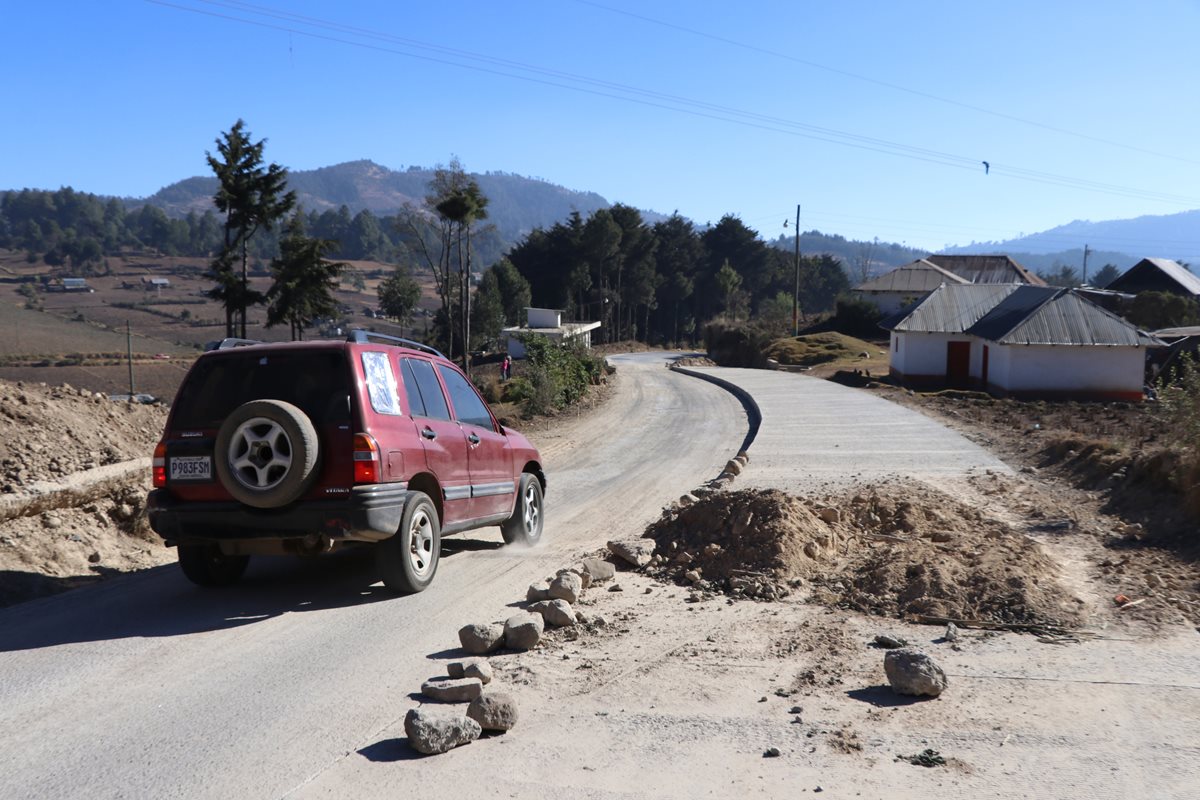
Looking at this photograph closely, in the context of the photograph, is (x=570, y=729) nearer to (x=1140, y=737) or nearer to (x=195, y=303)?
(x=1140, y=737)

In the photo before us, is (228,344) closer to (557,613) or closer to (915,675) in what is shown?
(557,613)

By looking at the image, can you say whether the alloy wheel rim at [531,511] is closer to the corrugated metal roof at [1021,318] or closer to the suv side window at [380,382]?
the suv side window at [380,382]

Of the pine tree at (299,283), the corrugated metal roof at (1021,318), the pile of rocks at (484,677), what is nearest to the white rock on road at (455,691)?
the pile of rocks at (484,677)

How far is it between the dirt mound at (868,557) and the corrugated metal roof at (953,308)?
3556 cm

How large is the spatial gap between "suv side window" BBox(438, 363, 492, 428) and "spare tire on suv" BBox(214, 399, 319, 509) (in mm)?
2280

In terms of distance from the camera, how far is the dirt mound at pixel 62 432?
405 inches

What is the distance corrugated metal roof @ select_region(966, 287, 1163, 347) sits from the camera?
3747 centimetres

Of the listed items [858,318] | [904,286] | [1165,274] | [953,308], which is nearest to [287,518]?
[953,308]

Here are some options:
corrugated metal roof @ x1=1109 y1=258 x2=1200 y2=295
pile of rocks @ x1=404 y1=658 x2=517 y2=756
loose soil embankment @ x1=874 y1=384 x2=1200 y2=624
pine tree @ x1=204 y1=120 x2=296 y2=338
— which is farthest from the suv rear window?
corrugated metal roof @ x1=1109 y1=258 x2=1200 y2=295

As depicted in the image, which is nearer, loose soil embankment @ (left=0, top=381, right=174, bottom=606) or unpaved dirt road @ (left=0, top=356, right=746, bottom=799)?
unpaved dirt road @ (left=0, top=356, right=746, bottom=799)

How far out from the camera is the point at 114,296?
100 meters

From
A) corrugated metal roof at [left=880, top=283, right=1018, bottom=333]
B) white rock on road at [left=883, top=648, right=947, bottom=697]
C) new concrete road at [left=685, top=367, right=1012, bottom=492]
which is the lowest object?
new concrete road at [left=685, top=367, right=1012, bottom=492]

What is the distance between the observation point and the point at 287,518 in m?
7.06

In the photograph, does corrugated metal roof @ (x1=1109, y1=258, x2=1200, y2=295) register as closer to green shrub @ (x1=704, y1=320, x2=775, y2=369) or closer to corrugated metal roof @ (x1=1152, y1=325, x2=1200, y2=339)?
corrugated metal roof @ (x1=1152, y1=325, x2=1200, y2=339)
